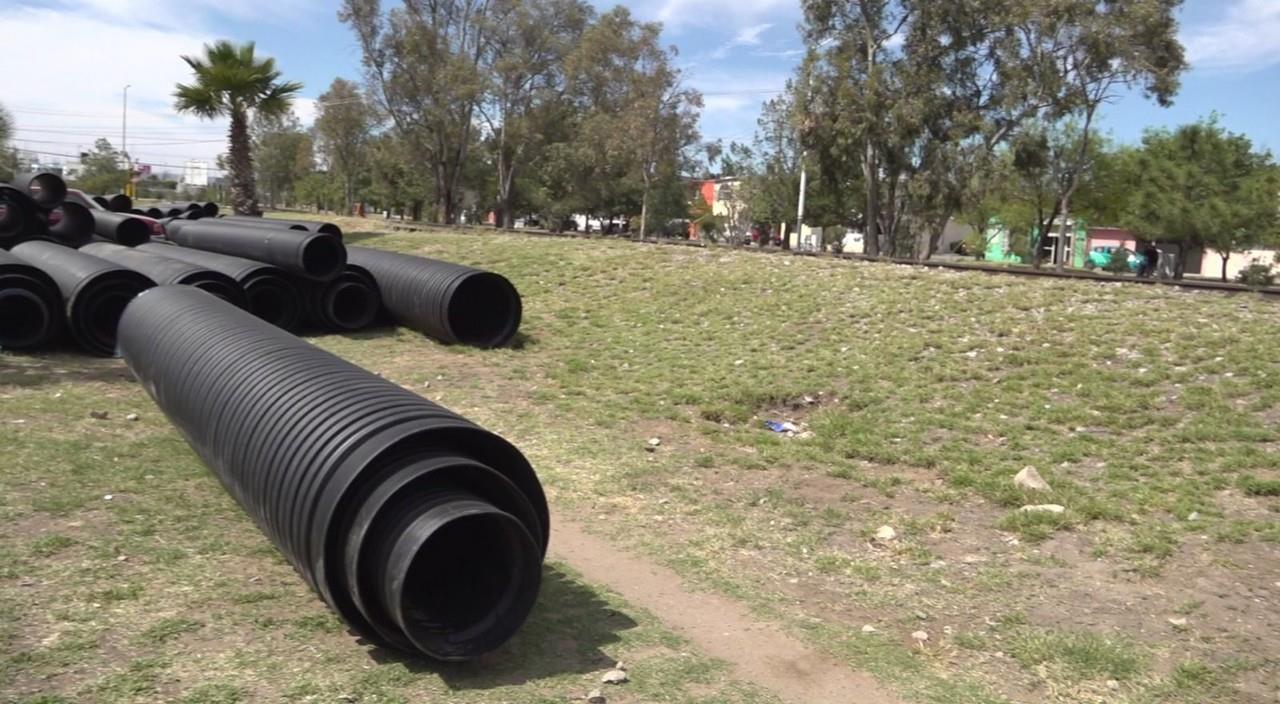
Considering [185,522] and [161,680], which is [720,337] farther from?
[161,680]

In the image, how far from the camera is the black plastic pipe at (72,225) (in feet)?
55.9

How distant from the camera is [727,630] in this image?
16.6ft

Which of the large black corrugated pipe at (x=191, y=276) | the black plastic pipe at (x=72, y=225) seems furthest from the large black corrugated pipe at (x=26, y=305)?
the black plastic pipe at (x=72, y=225)

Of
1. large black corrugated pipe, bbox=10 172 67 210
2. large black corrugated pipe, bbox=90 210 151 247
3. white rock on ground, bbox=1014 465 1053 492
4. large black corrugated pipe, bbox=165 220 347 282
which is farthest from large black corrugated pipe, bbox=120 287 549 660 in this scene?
large black corrugated pipe, bbox=90 210 151 247

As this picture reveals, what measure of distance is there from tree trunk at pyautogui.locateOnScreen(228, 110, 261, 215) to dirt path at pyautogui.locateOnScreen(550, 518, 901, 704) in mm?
27160

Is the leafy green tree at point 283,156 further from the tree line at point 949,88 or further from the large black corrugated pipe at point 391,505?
the large black corrugated pipe at point 391,505

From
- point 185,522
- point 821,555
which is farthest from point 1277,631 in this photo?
point 185,522

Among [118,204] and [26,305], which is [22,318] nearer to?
[26,305]

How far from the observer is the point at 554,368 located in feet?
39.2

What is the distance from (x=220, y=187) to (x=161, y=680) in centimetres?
10545

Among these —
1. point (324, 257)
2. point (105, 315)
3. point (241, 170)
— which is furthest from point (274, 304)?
point (241, 170)

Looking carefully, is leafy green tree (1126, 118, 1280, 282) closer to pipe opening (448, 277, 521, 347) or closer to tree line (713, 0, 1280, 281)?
tree line (713, 0, 1280, 281)

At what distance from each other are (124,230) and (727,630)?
61.6 feet

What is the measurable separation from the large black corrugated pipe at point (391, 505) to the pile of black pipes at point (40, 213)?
42.3ft
